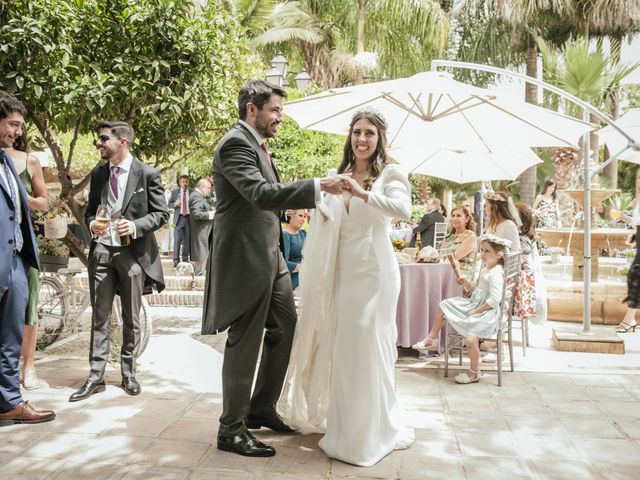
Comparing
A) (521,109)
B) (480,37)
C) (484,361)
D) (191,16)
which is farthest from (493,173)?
(480,37)

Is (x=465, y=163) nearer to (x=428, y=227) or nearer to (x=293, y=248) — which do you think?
(x=428, y=227)

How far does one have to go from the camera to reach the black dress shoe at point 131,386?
5090 mm

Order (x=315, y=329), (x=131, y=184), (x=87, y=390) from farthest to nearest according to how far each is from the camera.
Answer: (x=131, y=184), (x=87, y=390), (x=315, y=329)

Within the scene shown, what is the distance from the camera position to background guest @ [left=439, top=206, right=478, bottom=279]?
694cm

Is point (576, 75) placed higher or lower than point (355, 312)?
higher

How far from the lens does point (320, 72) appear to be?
26.5 m

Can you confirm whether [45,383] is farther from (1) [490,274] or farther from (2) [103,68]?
(1) [490,274]

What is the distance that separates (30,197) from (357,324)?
2921 mm

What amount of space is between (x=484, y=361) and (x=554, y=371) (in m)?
0.71

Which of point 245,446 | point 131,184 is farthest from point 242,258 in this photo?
point 131,184

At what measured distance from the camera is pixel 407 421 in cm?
456

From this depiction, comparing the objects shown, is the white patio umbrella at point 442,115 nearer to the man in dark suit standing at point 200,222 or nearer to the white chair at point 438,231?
the white chair at point 438,231

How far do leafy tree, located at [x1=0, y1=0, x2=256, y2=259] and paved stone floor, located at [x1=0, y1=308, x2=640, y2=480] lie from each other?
7.60 feet

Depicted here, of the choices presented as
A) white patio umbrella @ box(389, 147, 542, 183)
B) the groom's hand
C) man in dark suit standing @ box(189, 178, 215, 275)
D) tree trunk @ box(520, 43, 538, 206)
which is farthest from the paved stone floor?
tree trunk @ box(520, 43, 538, 206)
